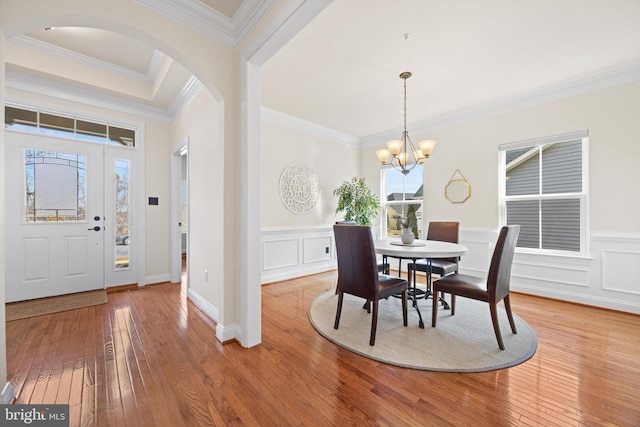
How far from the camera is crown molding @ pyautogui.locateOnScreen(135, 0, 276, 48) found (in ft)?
6.22

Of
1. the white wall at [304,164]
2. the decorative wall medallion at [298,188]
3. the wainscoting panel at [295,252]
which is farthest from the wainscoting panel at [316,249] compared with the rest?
the decorative wall medallion at [298,188]

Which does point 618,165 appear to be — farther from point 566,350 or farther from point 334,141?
point 334,141

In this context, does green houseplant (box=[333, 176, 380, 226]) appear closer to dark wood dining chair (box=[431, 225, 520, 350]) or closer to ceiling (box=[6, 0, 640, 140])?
ceiling (box=[6, 0, 640, 140])

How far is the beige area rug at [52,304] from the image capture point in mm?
2738

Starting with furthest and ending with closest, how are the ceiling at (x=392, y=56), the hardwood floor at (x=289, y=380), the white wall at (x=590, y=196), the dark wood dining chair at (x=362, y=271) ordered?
the white wall at (x=590, y=196)
the dark wood dining chair at (x=362, y=271)
the ceiling at (x=392, y=56)
the hardwood floor at (x=289, y=380)

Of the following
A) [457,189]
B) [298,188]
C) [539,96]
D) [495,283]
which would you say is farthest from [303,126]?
[495,283]

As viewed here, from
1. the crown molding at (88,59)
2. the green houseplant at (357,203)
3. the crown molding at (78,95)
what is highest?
the crown molding at (88,59)

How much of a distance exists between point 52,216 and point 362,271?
4024 mm

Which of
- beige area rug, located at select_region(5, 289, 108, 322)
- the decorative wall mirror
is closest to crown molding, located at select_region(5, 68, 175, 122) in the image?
beige area rug, located at select_region(5, 289, 108, 322)

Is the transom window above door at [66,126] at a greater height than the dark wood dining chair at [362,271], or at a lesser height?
greater

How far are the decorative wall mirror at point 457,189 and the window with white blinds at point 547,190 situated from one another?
0.48 metres

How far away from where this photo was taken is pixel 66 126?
3.38 metres

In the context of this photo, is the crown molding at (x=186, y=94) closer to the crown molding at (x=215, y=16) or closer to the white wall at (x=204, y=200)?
the white wall at (x=204, y=200)

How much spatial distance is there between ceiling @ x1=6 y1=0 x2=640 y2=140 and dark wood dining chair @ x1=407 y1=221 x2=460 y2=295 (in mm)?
1846
